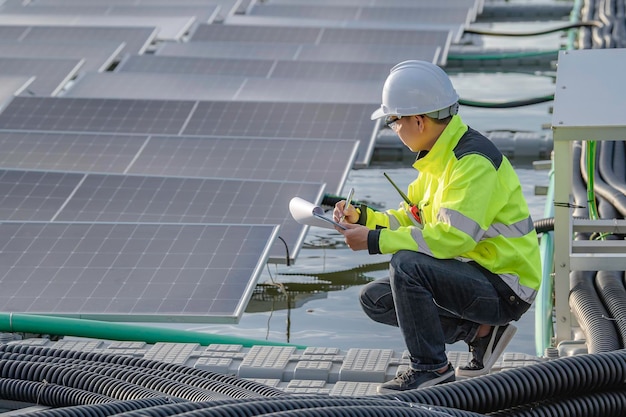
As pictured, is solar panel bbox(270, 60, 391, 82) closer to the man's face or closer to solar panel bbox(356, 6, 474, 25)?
solar panel bbox(356, 6, 474, 25)

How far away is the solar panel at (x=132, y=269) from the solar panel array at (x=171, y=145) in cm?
1

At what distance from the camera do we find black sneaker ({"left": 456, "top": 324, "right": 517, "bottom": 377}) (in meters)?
6.04

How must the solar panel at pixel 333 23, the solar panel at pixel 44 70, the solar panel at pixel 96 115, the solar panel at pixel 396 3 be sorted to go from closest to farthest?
the solar panel at pixel 96 115 < the solar panel at pixel 44 70 < the solar panel at pixel 333 23 < the solar panel at pixel 396 3

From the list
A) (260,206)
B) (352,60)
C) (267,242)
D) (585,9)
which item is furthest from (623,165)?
(585,9)

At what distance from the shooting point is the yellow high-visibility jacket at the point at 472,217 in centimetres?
554

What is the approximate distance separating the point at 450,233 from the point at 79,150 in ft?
22.0

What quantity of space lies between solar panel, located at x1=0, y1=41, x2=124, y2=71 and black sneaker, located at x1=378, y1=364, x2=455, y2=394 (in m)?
11.7

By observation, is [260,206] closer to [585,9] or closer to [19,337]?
[19,337]

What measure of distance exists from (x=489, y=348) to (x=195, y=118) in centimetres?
727

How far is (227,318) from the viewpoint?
7250 millimetres

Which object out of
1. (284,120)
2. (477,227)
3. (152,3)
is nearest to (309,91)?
(284,120)

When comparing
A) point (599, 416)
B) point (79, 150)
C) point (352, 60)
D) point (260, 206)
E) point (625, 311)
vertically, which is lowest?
point (599, 416)

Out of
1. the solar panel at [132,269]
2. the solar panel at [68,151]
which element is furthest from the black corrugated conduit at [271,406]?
the solar panel at [68,151]

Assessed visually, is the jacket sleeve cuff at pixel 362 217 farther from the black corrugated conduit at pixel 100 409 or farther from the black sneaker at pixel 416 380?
the black corrugated conduit at pixel 100 409
